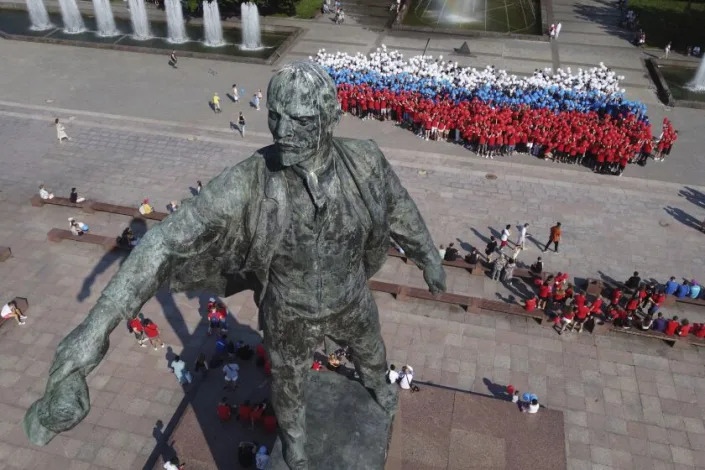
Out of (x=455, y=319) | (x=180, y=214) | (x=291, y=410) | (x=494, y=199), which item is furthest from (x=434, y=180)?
(x=180, y=214)

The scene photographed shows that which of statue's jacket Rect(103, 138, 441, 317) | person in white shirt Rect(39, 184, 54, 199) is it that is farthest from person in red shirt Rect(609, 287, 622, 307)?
person in white shirt Rect(39, 184, 54, 199)

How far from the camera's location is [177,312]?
16672 millimetres

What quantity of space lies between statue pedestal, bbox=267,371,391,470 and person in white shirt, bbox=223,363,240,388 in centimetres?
605

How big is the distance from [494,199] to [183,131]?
14.6 metres

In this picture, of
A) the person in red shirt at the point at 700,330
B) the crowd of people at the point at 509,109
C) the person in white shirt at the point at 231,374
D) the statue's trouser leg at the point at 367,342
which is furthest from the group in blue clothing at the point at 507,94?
the statue's trouser leg at the point at 367,342

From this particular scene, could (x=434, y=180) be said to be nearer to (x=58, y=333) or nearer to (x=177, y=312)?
(x=177, y=312)

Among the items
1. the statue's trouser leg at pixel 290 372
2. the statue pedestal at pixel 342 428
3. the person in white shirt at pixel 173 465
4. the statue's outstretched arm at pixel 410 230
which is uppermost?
the statue's outstretched arm at pixel 410 230

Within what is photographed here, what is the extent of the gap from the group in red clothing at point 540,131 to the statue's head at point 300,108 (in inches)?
835

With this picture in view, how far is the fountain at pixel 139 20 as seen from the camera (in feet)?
124

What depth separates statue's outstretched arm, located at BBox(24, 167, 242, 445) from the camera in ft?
12.7

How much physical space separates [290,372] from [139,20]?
37516 mm

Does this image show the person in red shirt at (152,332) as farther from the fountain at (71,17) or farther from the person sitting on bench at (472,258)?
the fountain at (71,17)

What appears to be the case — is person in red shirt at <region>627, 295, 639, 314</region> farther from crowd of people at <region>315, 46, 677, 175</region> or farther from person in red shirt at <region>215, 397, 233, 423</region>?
person in red shirt at <region>215, 397, 233, 423</region>

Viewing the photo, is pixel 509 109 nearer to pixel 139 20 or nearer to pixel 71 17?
pixel 139 20
